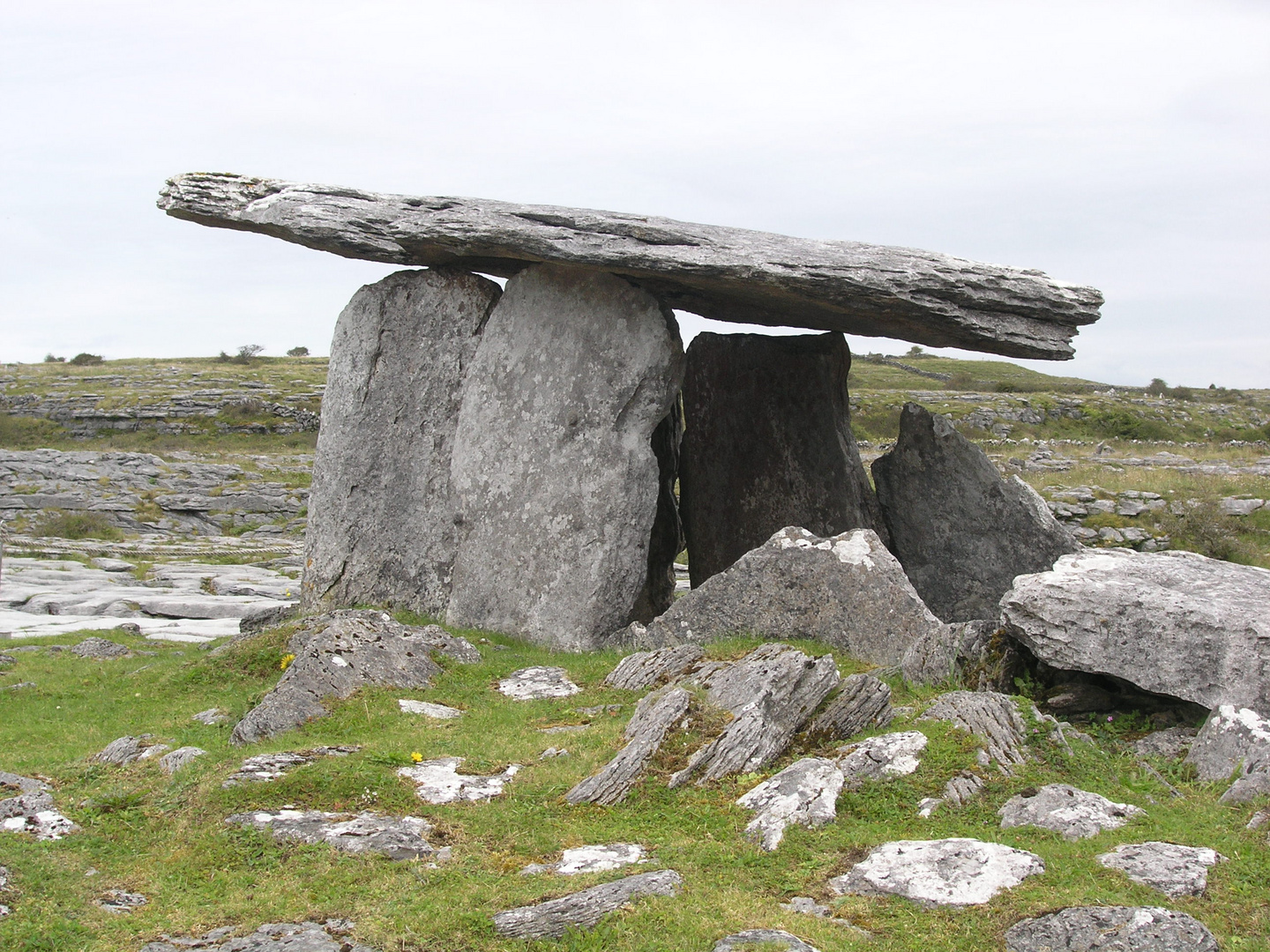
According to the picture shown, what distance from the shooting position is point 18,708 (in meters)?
10.9

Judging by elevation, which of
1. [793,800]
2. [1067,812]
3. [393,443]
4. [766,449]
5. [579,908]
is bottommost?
[579,908]

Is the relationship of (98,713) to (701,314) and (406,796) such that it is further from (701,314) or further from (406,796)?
(701,314)

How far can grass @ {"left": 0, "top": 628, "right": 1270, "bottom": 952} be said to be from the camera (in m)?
5.55

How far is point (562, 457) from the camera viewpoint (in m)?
13.7

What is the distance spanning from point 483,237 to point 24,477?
951 inches

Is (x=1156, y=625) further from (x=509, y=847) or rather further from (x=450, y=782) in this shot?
(x=450, y=782)

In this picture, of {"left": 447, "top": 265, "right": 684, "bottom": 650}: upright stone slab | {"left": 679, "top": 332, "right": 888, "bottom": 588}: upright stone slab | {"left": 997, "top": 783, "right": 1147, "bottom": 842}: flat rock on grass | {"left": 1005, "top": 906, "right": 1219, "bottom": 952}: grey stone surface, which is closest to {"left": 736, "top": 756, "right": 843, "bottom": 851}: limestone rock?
{"left": 997, "top": 783, "right": 1147, "bottom": 842}: flat rock on grass

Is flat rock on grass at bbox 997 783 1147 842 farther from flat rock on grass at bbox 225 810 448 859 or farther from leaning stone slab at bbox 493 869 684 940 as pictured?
flat rock on grass at bbox 225 810 448 859

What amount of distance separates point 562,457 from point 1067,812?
26.4 feet

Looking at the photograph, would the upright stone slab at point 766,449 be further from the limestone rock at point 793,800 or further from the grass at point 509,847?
the limestone rock at point 793,800

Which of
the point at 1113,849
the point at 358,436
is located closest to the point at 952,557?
the point at 358,436

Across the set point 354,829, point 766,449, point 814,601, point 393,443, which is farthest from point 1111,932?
point 766,449

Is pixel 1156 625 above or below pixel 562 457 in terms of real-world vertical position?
below

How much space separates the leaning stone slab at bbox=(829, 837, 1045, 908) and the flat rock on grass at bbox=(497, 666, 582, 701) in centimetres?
449
